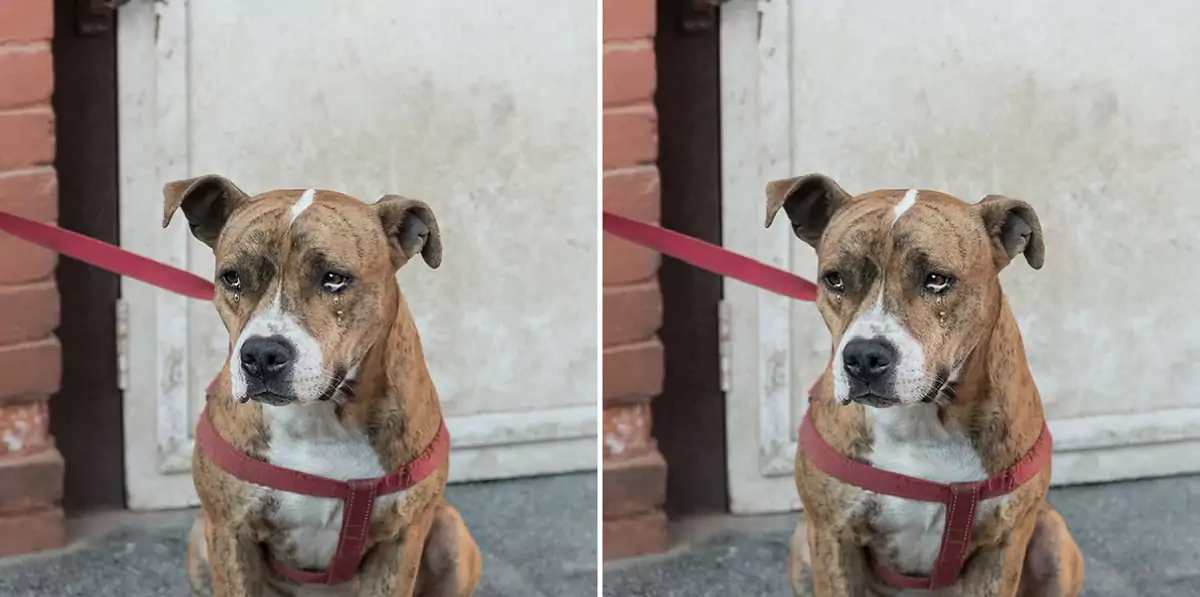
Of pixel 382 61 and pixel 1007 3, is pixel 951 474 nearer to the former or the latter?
pixel 1007 3

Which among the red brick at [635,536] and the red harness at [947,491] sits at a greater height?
the red harness at [947,491]

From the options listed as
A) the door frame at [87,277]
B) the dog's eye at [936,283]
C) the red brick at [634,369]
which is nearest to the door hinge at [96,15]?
the door frame at [87,277]

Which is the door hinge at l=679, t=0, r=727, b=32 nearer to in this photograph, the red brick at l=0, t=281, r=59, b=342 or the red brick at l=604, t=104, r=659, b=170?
the red brick at l=604, t=104, r=659, b=170

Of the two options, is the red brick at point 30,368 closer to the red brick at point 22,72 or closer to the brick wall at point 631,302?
the red brick at point 22,72

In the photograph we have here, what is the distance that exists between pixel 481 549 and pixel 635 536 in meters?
0.30

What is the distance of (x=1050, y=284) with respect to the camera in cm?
227

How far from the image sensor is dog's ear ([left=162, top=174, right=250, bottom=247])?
2135 mm

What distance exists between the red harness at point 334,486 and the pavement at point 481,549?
0.18 metres

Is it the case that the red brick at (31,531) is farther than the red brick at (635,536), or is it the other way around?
the red brick at (635,536)

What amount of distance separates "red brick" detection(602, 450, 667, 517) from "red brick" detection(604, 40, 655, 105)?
67 centimetres

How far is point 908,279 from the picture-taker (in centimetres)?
200

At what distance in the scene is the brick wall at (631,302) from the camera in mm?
2402

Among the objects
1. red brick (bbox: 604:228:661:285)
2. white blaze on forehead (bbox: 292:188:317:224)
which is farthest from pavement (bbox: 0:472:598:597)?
white blaze on forehead (bbox: 292:188:317:224)

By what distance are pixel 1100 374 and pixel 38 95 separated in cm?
190
